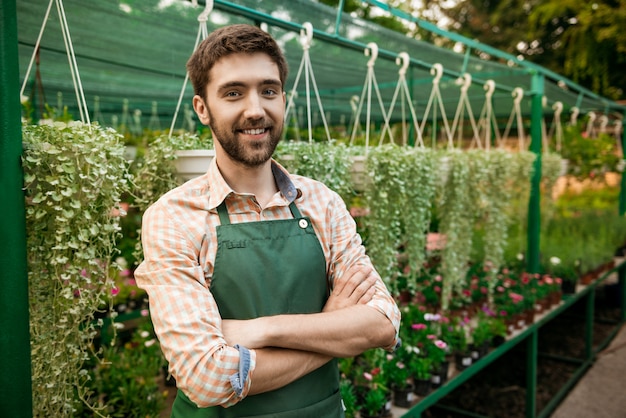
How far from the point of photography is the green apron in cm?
115

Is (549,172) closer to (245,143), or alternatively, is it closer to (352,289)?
(352,289)

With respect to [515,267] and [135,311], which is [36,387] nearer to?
[135,311]

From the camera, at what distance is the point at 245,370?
1054mm

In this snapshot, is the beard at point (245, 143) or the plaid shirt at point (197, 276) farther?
the beard at point (245, 143)

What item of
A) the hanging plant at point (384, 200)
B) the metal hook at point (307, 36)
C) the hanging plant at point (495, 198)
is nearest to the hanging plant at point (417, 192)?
the hanging plant at point (384, 200)

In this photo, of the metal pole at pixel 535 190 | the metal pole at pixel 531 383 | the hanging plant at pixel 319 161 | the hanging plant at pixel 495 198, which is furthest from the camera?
the metal pole at pixel 535 190

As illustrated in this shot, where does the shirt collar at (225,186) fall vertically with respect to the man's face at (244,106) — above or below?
below

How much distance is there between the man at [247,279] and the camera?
3.48ft

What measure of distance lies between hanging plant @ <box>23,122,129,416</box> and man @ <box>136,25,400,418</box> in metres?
0.22

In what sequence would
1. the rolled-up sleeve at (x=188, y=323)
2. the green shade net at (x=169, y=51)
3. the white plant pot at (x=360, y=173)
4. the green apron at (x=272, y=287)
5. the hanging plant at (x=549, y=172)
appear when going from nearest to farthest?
1. the rolled-up sleeve at (x=188, y=323)
2. the green apron at (x=272, y=287)
3. the white plant pot at (x=360, y=173)
4. the green shade net at (x=169, y=51)
5. the hanging plant at (x=549, y=172)

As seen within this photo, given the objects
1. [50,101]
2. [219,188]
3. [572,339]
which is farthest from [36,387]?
[572,339]

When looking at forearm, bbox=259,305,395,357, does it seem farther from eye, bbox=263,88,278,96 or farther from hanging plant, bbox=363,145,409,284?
hanging plant, bbox=363,145,409,284

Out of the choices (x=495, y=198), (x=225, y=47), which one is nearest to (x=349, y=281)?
(x=225, y=47)

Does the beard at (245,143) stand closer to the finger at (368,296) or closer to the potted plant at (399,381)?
the finger at (368,296)
